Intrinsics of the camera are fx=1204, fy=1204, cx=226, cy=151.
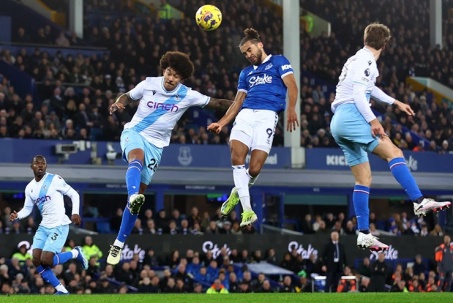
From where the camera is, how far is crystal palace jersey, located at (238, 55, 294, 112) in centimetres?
1490

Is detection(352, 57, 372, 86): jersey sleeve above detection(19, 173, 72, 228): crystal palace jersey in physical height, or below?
above

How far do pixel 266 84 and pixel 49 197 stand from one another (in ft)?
17.1

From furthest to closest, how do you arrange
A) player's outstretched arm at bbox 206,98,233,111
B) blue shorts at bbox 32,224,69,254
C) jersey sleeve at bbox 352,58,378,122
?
blue shorts at bbox 32,224,69,254, player's outstretched arm at bbox 206,98,233,111, jersey sleeve at bbox 352,58,378,122

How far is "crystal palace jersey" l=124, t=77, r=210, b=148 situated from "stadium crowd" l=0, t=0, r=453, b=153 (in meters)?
14.5

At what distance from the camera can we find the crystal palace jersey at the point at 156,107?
15102mm

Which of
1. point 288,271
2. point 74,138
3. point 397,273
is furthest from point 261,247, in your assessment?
point 74,138

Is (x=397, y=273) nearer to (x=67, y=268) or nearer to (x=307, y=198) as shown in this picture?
(x=307, y=198)

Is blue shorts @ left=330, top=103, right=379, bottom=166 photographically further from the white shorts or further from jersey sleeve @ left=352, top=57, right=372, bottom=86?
the white shorts

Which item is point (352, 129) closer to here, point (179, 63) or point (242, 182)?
point (242, 182)

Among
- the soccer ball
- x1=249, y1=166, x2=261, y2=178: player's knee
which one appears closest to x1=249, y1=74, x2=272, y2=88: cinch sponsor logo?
x1=249, y1=166, x2=261, y2=178: player's knee

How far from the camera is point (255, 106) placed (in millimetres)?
14914

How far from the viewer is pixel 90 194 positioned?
3153cm

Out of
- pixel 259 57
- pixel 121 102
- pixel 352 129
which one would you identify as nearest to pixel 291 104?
pixel 259 57

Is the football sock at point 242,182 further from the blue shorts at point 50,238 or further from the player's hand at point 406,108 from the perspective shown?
the blue shorts at point 50,238
